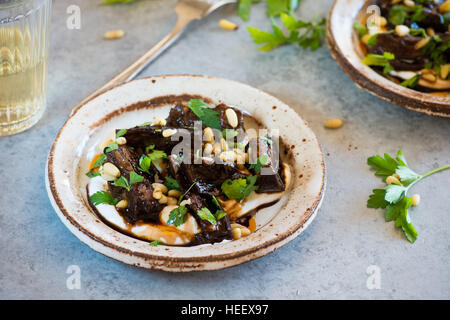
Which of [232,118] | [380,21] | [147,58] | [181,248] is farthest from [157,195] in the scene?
[380,21]

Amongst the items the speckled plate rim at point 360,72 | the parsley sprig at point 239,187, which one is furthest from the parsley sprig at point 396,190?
the parsley sprig at point 239,187

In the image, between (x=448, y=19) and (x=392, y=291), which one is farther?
(x=448, y=19)

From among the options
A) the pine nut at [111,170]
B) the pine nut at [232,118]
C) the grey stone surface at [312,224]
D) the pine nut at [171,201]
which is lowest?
the grey stone surface at [312,224]

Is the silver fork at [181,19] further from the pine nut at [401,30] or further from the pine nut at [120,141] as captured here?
the pine nut at [401,30]

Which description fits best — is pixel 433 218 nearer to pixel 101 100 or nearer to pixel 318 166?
pixel 318 166

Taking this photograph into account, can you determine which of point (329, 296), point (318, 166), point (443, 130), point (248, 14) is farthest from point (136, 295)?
point (248, 14)

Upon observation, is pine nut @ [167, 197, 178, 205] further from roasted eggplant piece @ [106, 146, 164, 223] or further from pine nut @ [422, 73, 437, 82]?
pine nut @ [422, 73, 437, 82]
